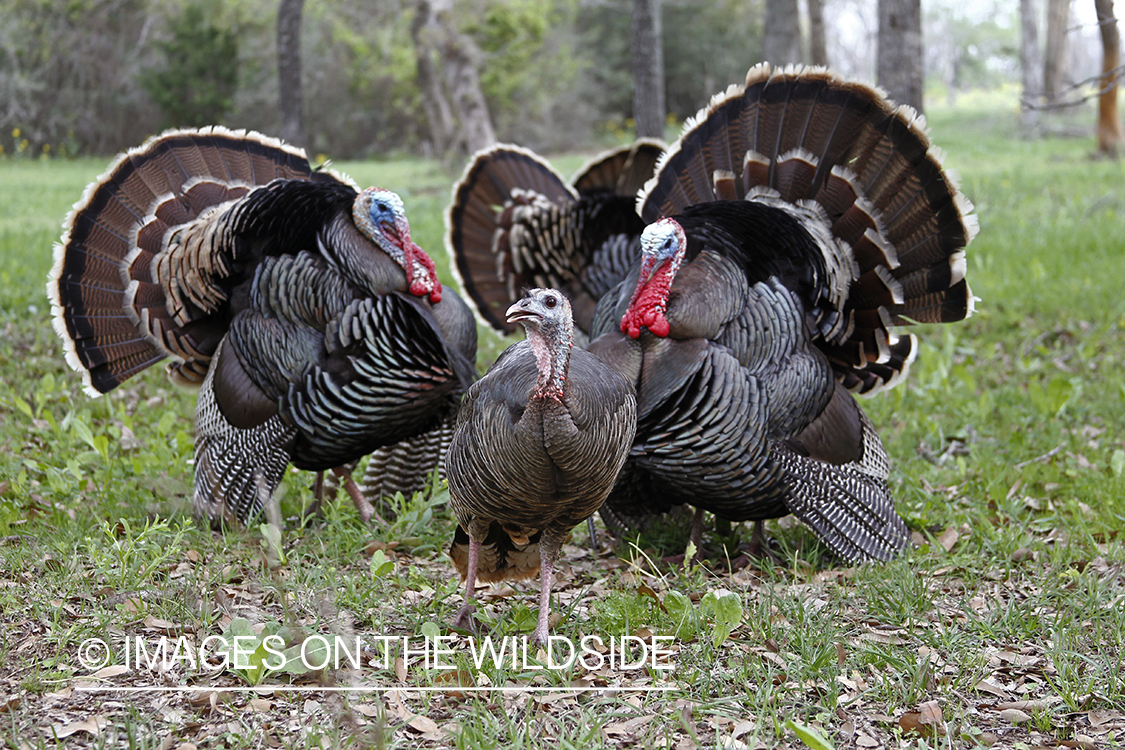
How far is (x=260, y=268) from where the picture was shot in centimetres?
420

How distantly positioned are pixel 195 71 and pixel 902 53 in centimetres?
1663

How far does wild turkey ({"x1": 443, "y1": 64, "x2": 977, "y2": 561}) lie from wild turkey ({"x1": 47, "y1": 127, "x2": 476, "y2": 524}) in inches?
32.5

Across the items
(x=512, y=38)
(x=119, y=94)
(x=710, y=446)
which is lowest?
(x=710, y=446)

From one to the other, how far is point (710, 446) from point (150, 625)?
2.02 metres

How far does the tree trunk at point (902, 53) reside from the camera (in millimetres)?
7758

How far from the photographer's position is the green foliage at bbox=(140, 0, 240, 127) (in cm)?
1956

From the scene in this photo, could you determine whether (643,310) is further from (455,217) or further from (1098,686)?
(455,217)

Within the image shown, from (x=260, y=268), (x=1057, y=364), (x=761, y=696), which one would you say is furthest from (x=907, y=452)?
(x=260, y=268)

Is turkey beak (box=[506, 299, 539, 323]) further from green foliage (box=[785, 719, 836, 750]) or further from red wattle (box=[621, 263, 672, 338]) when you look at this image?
green foliage (box=[785, 719, 836, 750])

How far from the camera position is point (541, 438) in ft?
9.35

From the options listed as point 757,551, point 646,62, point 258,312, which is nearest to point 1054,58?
point 646,62

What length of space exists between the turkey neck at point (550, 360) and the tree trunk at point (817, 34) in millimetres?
14642

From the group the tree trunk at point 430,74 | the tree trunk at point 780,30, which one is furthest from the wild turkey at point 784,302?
the tree trunk at point 430,74

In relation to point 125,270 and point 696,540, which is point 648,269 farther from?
point 125,270
